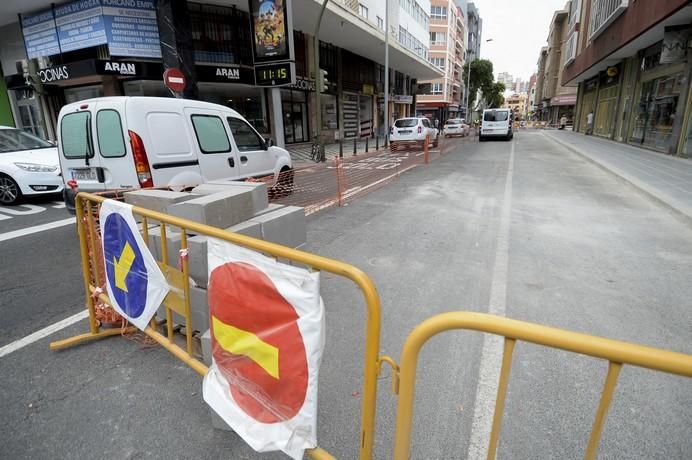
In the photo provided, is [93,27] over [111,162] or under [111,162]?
over

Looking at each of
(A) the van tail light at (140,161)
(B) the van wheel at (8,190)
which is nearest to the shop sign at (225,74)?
(B) the van wheel at (8,190)

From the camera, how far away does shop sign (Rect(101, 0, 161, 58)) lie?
529 inches

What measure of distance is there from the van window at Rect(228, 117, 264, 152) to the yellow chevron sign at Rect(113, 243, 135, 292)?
442 cm

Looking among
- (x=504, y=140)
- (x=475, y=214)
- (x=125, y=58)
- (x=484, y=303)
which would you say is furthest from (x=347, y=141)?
(x=484, y=303)

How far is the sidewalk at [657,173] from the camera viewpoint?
763cm

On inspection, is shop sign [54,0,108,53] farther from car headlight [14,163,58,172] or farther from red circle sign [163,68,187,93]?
car headlight [14,163,58,172]

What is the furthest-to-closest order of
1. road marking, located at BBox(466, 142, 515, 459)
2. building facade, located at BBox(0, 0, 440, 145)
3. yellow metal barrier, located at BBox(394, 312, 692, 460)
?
1. building facade, located at BBox(0, 0, 440, 145)
2. road marking, located at BBox(466, 142, 515, 459)
3. yellow metal barrier, located at BBox(394, 312, 692, 460)

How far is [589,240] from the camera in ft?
18.1

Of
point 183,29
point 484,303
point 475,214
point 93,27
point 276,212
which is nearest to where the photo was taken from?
point 276,212

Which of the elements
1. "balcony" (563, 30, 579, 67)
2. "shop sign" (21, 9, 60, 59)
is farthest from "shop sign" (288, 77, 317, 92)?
"balcony" (563, 30, 579, 67)

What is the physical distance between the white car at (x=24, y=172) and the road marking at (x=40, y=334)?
21.1 ft

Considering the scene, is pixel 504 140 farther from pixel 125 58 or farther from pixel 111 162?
pixel 111 162

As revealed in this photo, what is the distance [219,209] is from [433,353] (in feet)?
6.55

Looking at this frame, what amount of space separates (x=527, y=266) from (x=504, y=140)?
88.2 feet
